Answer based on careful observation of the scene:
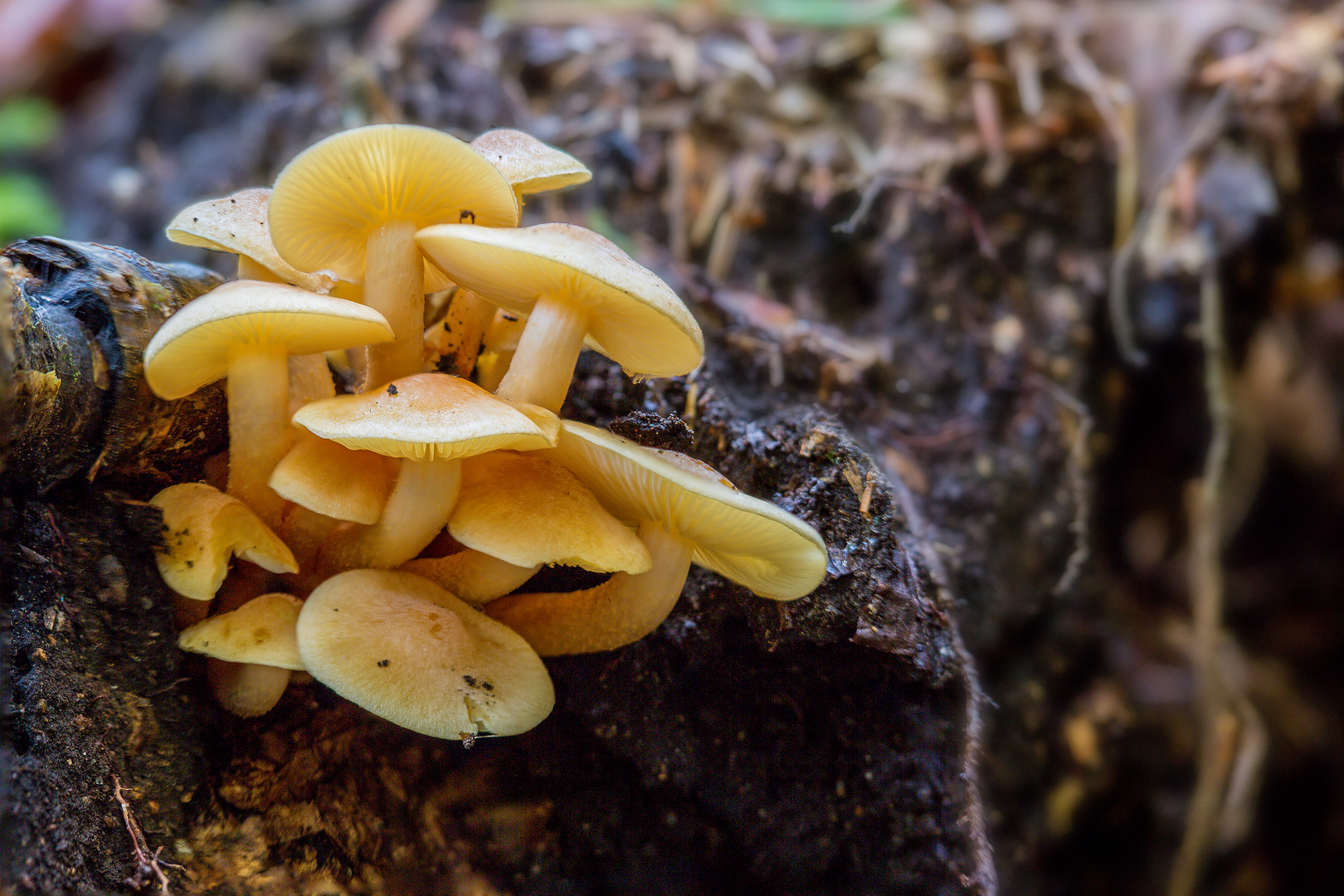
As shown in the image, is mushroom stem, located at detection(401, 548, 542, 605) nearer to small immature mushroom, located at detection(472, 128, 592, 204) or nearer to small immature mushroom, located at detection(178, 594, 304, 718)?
small immature mushroom, located at detection(178, 594, 304, 718)

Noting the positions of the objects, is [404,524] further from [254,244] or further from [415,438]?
[254,244]

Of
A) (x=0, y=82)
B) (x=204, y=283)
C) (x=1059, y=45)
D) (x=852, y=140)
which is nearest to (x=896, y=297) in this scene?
(x=852, y=140)

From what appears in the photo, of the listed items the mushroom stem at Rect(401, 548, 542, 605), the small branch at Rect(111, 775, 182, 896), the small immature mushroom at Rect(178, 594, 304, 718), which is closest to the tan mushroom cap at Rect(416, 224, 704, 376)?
the mushroom stem at Rect(401, 548, 542, 605)

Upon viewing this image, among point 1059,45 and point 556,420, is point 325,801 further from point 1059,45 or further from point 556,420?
point 1059,45

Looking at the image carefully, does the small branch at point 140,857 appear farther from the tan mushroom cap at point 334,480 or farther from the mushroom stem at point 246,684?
the tan mushroom cap at point 334,480

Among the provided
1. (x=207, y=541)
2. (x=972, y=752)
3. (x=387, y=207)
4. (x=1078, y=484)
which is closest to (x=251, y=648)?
(x=207, y=541)

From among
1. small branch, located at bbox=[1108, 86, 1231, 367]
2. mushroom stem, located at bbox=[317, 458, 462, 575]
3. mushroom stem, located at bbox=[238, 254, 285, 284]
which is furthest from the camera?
small branch, located at bbox=[1108, 86, 1231, 367]

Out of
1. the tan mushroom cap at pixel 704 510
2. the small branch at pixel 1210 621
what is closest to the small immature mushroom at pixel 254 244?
the tan mushroom cap at pixel 704 510
